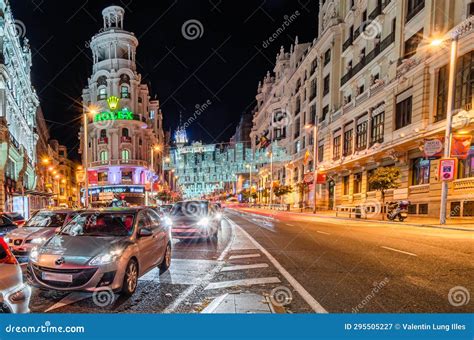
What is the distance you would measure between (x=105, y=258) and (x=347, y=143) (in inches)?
1347

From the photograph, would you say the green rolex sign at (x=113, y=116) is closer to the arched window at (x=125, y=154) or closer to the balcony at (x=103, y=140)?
the balcony at (x=103, y=140)

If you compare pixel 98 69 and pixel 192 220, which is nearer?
pixel 192 220

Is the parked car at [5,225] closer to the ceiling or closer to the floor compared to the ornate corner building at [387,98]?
closer to the floor

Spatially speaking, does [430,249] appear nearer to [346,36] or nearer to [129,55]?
[346,36]

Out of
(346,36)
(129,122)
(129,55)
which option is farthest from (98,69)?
(346,36)

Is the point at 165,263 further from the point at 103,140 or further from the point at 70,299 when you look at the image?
the point at 103,140

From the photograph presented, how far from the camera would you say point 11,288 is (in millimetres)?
3436

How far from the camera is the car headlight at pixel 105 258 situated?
15.9 ft

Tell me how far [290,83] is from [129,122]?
105 ft

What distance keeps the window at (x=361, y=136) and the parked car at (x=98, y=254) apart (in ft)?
93.9

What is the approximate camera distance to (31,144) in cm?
4381

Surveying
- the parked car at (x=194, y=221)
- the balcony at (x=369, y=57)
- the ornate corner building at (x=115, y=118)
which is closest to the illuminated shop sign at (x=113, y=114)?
the ornate corner building at (x=115, y=118)

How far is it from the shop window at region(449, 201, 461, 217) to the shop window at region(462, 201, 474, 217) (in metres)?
0.33

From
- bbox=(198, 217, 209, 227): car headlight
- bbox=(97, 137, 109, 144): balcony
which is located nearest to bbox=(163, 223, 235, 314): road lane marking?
bbox=(198, 217, 209, 227): car headlight
